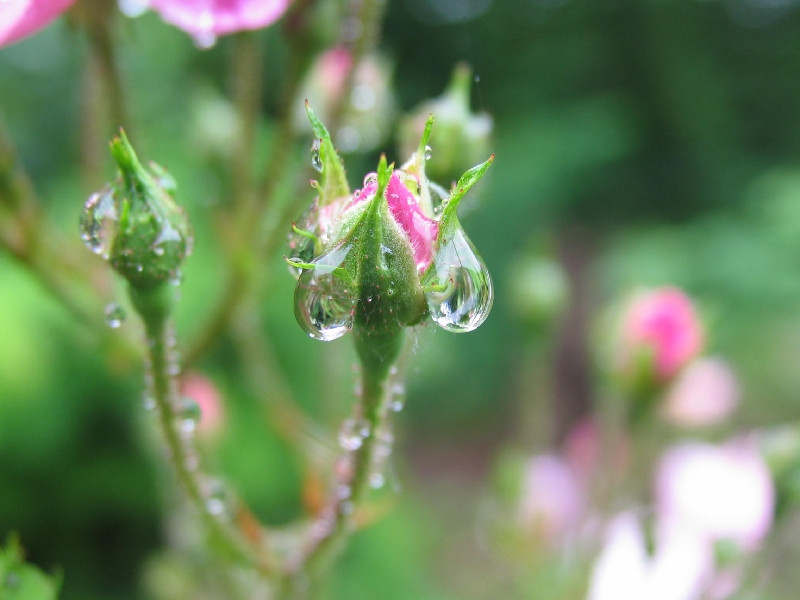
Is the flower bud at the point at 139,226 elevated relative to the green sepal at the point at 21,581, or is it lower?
elevated

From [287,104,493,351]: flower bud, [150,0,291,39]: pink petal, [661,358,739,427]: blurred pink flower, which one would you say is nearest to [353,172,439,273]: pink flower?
[287,104,493,351]: flower bud

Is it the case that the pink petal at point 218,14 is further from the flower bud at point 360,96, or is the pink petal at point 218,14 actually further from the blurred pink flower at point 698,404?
the blurred pink flower at point 698,404

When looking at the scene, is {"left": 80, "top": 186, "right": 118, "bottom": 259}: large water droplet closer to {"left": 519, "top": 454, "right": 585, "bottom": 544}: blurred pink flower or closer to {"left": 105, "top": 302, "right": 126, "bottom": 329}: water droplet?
{"left": 105, "top": 302, "right": 126, "bottom": 329}: water droplet

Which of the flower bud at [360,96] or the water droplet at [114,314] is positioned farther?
the flower bud at [360,96]

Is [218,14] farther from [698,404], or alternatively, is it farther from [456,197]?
[698,404]

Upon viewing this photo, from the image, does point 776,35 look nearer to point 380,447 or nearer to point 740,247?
point 740,247

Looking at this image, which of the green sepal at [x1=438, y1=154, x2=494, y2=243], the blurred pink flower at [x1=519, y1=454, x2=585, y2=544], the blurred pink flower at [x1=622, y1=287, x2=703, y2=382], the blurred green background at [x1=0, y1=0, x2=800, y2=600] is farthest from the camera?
the blurred green background at [x1=0, y1=0, x2=800, y2=600]

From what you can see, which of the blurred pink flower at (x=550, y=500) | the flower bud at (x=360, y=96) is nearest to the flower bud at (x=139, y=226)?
the flower bud at (x=360, y=96)
